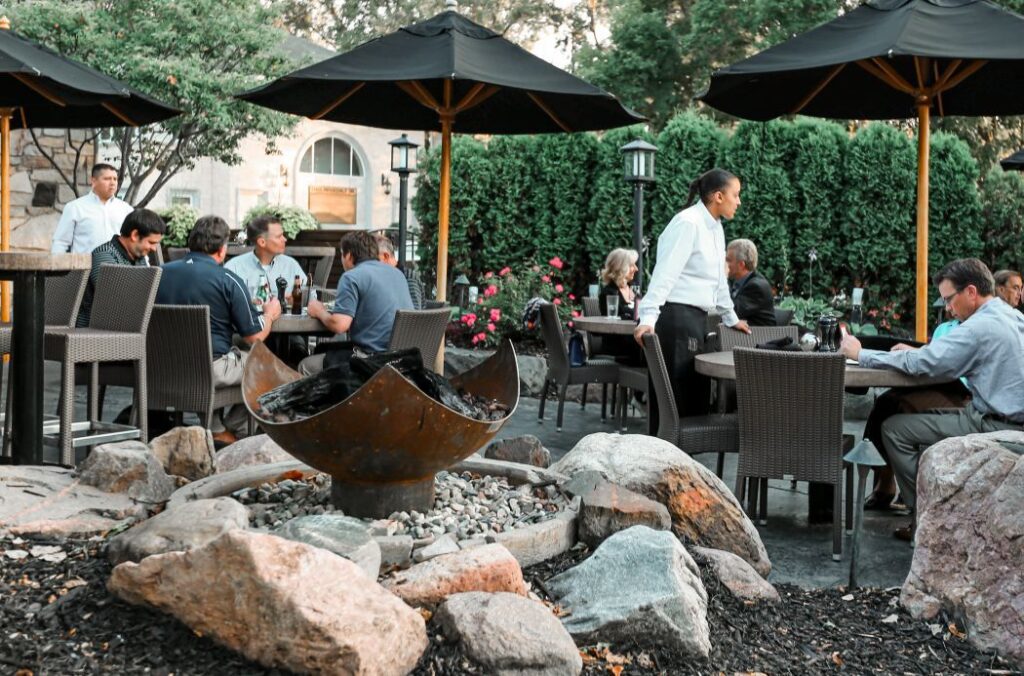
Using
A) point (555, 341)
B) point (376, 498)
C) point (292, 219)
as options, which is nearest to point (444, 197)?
point (555, 341)

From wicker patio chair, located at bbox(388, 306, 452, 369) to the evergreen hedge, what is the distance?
19.6ft

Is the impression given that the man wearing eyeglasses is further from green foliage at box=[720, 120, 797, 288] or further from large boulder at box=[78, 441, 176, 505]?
green foliage at box=[720, 120, 797, 288]

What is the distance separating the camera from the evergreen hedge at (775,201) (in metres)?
11.0

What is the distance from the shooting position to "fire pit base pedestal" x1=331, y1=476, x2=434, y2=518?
356 cm

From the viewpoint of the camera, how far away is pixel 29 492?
3717mm

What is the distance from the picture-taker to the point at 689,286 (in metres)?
5.72

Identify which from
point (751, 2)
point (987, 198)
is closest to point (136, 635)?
point (987, 198)

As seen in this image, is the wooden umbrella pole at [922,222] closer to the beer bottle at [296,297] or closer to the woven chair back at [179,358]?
the beer bottle at [296,297]

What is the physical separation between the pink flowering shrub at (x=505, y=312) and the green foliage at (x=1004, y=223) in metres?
4.33

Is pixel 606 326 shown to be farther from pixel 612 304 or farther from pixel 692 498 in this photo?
pixel 692 498

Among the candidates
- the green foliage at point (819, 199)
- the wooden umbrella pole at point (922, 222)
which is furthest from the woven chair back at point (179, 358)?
the green foliage at point (819, 199)

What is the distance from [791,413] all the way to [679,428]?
631 millimetres

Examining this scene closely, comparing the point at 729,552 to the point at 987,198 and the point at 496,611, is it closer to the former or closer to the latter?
the point at 496,611

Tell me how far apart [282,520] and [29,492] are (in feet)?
3.08
